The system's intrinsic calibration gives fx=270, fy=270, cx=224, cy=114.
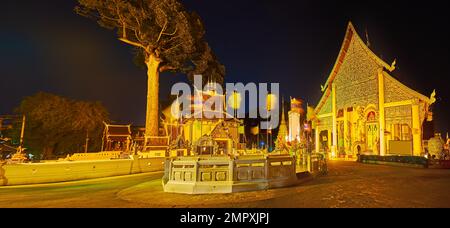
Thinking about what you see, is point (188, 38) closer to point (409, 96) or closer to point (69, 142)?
point (409, 96)

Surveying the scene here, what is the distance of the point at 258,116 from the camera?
6134 cm

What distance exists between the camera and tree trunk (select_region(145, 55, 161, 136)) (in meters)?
24.9

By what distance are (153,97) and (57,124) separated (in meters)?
17.9

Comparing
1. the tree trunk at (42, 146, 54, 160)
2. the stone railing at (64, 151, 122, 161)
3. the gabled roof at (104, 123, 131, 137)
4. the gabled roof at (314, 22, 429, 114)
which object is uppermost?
the gabled roof at (314, 22, 429, 114)

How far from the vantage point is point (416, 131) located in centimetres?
2241

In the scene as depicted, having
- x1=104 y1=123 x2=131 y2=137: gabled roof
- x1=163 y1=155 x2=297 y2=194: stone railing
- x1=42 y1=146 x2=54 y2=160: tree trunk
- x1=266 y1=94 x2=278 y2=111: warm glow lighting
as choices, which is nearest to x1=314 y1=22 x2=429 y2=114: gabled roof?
x1=266 y1=94 x2=278 y2=111: warm glow lighting

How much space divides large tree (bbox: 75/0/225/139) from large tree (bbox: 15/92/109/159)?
15748mm

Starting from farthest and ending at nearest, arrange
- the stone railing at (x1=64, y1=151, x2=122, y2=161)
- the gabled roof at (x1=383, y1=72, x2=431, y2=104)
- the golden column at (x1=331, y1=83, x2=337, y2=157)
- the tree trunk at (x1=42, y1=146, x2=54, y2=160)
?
the tree trunk at (x1=42, y1=146, x2=54, y2=160)
the golden column at (x1=331, y1=83, x2=337, y2=157)
the gabled roof at (x1=383, y1=72, x2=431, y2=104)
the stone railing at (x1=64, y1=151, x2=122, y2=161)

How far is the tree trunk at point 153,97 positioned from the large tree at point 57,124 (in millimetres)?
17033

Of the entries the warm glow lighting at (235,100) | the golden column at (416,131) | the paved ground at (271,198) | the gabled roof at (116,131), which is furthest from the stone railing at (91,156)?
the golden column at (416,131)

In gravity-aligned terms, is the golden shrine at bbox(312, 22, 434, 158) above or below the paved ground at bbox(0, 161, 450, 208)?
above

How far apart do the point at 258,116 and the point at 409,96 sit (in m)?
38.6

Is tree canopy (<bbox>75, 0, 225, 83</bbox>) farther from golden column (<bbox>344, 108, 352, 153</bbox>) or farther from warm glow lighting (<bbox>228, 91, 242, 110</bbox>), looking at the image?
golden column (<bbox>344, 108, 352, 153</bbox>)
